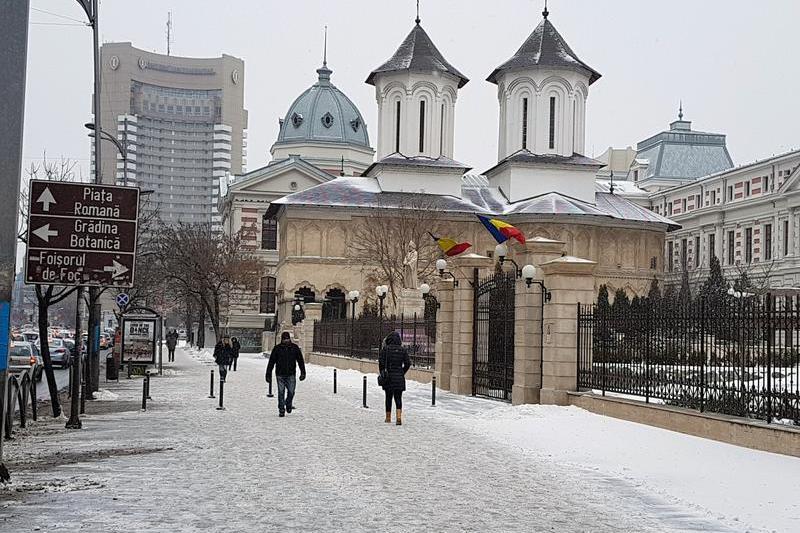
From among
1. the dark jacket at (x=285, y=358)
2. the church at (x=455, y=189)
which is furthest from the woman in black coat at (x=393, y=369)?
the church at (x=455, y=189)

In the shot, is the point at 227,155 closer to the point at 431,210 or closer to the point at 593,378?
the point at 431,210

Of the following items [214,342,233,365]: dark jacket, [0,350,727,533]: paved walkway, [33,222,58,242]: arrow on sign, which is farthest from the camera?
[214,342,233,365]: dark jacket

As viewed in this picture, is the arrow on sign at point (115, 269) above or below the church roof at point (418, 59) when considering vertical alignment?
below

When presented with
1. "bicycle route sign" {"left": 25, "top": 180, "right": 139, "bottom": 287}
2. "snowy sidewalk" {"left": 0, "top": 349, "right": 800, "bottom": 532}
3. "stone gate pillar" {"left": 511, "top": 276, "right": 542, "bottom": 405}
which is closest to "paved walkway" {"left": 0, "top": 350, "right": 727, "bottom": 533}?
"snowy sidewalk" {"left": 0, "top": 349, "right": 800, "bottom": 532}

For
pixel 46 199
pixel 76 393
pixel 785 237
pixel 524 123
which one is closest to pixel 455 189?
pixel 524 123

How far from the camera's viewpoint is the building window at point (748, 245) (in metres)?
75.9

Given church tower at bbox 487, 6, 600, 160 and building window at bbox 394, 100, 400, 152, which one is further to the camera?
building window at bbox 394, 100, 400, 152

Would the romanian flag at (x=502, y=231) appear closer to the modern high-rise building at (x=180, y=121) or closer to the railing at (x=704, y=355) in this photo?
the railing at (x=704, y=355)

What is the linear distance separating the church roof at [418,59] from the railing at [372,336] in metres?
21.2

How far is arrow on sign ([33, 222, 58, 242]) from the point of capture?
50.0ft

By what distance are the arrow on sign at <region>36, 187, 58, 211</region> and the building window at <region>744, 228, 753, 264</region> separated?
222ft

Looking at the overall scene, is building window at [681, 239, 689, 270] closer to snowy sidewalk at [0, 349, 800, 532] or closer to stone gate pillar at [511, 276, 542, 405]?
stone gate pillar at [511, 276, 542, 405]

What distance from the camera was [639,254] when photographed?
6881cm

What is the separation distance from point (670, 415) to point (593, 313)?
4174 millimetres
